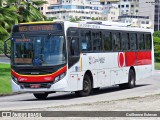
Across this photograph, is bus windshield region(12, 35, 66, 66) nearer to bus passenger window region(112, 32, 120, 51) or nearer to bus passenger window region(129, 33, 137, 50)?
bus passenger window region(112, 32, 120, 51)

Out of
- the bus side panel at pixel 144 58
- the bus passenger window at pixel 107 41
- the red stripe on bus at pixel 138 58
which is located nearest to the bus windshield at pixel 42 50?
the bus passenger window at pixel 107 41

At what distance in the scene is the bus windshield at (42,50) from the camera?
2338 cm

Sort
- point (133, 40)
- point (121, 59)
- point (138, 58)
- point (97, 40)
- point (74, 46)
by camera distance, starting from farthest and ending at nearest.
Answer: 1. point (138, 58)
2. point (133, 40)
3. point (121, 59)
4. point (97, 40)
5. point (74, 46)

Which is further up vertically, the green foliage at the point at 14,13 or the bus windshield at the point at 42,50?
the bus windshield at the point at 42,50

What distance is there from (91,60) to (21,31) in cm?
339

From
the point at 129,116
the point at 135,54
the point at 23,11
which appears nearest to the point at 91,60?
the point at 135,54

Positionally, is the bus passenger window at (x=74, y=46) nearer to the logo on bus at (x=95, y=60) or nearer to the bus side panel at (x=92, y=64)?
the bus side panel at (x=92, y=64)

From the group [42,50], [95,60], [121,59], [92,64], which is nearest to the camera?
[42,50]

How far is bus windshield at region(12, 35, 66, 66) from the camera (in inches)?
920

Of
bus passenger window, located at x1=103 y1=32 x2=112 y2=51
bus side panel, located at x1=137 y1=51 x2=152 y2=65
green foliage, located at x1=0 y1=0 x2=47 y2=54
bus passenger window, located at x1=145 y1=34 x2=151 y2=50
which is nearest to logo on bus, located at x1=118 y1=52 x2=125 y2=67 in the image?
bus passenger window, located at x1=103 y1=32 x2=112 y2=51

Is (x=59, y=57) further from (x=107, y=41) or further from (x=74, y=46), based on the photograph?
(x=107, y=41)

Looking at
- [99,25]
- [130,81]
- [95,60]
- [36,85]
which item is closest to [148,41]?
[130,81]

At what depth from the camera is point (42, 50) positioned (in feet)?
76.8

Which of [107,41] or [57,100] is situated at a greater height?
[107,41]
